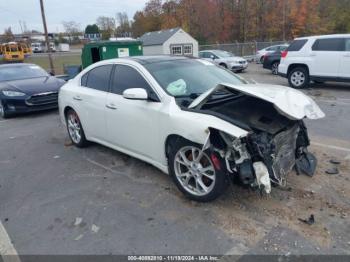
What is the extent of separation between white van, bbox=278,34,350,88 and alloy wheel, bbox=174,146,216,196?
855 centimetres

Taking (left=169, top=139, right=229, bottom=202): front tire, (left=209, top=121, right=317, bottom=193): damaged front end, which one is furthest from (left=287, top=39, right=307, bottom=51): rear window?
(left=169, top=139, right=229, bottom=202): front tire

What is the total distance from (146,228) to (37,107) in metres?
6.68

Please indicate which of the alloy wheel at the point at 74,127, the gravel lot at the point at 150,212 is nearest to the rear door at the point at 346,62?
the gravel lot at the point at 150,212

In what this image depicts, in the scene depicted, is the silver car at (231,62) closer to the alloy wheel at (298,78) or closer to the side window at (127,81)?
the alloy wheel at (298,78)

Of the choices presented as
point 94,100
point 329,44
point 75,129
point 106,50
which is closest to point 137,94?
point 94,100

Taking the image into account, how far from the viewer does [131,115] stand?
3.83 metres

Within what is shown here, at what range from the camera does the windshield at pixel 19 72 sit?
9180 mm

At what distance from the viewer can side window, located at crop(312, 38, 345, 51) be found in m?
9.72

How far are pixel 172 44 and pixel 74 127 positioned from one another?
2511 cm

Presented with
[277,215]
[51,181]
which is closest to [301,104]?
[277,215]

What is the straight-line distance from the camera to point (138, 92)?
137 inches

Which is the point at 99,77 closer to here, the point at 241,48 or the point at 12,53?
the point at 241,48

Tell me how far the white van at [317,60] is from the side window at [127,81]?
8.34 meters

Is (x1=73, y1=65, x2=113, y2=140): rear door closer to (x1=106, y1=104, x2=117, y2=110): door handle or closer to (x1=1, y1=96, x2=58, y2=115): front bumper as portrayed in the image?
(x1=106, y1=104, x2=117, y2=110): door handle
